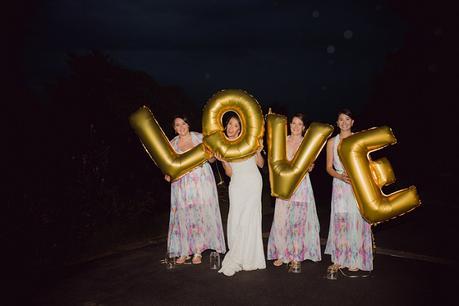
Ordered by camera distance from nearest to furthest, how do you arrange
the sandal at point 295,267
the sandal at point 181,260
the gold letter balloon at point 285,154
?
1. the gold letter balloon at point 285,154
2. the sandal at point 295,267
3. the sandal at point 181,260

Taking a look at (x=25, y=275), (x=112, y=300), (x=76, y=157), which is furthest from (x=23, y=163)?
(x=112, y=300)

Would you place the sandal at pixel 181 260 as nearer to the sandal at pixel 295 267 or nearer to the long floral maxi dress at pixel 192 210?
the long floral maxi dress at pixel 192 210

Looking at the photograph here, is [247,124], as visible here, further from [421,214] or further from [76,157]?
[421,214]

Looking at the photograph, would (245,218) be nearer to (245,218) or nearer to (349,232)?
(245,218)

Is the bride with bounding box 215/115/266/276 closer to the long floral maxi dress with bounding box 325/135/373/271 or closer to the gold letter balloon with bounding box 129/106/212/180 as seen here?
the gold letter balloon with bounding box 129/106/212/180

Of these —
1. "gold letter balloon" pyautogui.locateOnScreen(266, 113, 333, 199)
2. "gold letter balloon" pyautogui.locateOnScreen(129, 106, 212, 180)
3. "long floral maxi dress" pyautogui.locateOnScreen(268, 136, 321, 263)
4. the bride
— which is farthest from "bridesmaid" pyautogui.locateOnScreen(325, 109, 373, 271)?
"gold letter balloon" pyautogui.locateOnScreen(129, 106, 212, 180)

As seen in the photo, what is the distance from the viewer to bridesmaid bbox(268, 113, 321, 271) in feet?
17.9

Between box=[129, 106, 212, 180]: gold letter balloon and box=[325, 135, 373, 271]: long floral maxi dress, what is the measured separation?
1.72 metres

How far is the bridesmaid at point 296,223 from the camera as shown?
5.47m

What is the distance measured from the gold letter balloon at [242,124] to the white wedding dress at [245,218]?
0.92 feet

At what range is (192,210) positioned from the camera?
18.9 ft

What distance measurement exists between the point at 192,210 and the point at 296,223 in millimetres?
1435

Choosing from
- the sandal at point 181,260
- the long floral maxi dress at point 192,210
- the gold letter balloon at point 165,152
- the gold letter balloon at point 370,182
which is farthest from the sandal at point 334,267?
the gold letter balloon at point 165,152

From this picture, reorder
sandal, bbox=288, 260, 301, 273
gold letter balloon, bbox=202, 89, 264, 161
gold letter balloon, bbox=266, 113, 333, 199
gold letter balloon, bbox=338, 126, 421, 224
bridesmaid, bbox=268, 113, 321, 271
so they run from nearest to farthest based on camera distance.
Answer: gold letter balloon, bbox=338, 126, 421, 224, gold letter balloon, bbox=266, 113, 333, 199, gold letter balloon, bbox=202, 89, 264, 161, sandal, bbox=288, 260, 301, 273, bridesmaid, bbox=268, 113, 321, 271
